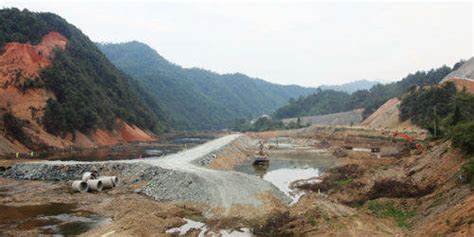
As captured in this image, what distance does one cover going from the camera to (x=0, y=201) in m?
30.1

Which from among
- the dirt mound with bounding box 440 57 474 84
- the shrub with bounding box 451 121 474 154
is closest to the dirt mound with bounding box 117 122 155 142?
the shrub with bounding box 451 121 474 154

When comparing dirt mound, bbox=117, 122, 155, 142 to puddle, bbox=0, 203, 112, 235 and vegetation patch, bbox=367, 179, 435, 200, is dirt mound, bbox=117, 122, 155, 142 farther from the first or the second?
vegetation patch, bbox=367, 179, 435, 200

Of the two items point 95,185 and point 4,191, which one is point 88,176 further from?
point 4,191

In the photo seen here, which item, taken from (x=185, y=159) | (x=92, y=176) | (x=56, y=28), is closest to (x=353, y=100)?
(x=56, y=28)

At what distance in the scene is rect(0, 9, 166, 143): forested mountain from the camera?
7425 cm

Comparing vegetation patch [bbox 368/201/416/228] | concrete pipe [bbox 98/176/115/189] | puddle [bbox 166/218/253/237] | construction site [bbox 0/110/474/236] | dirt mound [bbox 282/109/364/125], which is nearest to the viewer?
construction site [bbox 0/110/474/236]

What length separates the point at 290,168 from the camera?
182 feet

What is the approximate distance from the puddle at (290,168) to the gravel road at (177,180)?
3.98 metres

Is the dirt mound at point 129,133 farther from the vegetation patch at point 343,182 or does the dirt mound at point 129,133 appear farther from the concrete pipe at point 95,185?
the vegetation patch at point 343,182

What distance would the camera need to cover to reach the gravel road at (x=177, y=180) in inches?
1224

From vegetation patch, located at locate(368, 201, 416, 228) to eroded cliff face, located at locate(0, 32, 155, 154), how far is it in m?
48.1

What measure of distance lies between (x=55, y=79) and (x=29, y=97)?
29.2 feet

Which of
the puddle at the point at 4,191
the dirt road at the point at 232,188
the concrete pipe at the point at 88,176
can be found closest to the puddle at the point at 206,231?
the dirt road at the point at 232,188

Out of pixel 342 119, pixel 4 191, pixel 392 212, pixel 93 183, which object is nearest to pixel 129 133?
pixel 4 191
